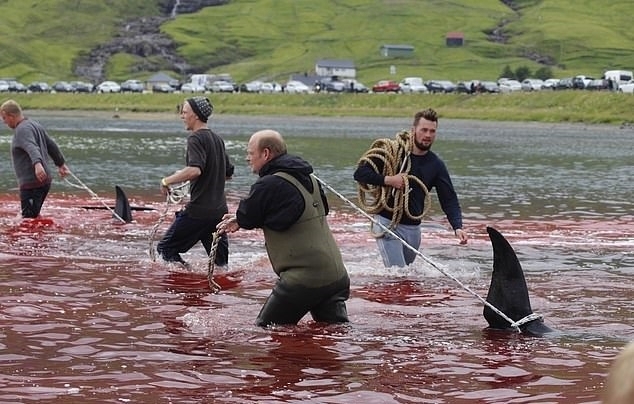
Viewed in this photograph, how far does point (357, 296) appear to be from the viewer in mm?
14031

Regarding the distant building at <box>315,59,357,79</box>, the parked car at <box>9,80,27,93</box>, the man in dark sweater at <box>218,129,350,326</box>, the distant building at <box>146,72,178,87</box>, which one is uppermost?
the distant building at <box>315,59,357,79</box>

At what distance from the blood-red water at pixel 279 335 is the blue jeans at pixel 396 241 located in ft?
1.15

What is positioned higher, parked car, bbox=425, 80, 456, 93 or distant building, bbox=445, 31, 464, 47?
distant building, bbox=445, 31, 464, 47

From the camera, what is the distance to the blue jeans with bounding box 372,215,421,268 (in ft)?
47.1

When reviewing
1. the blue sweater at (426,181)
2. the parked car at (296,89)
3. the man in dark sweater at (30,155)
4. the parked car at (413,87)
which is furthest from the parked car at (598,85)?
the blue sweater at (426,181)

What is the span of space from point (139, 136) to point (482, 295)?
5967 centimetres

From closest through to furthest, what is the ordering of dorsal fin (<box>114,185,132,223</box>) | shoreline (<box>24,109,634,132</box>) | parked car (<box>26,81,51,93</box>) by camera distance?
1. dorsal fin (<box>114,185,132,223</box>)
2. shoreline (<box>24,109,634,132</box>)
3. parked car (<box>26,81,51,93</box>)

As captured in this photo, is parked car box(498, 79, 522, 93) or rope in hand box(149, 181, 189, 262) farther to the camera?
parked car box(498, 79, 522, 93)

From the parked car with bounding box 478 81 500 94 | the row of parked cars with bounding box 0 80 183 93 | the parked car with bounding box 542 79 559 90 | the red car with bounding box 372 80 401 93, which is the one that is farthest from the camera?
the row of parked cars with bounding box 0 80 183 93

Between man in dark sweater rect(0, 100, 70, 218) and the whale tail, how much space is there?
9.57m

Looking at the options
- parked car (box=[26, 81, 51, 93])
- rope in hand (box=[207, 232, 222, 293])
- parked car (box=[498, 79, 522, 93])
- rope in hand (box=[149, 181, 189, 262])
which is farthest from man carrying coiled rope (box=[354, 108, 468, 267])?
parked car (box=[26, 81, 51, 93])

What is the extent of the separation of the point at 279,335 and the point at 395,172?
3613 mm

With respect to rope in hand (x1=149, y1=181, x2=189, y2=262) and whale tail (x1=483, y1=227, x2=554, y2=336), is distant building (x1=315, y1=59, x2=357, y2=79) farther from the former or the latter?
whale tail (x1=483, y1=227, x2=554, y2=336)

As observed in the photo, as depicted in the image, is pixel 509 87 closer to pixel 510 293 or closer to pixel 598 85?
pixel 598 85
